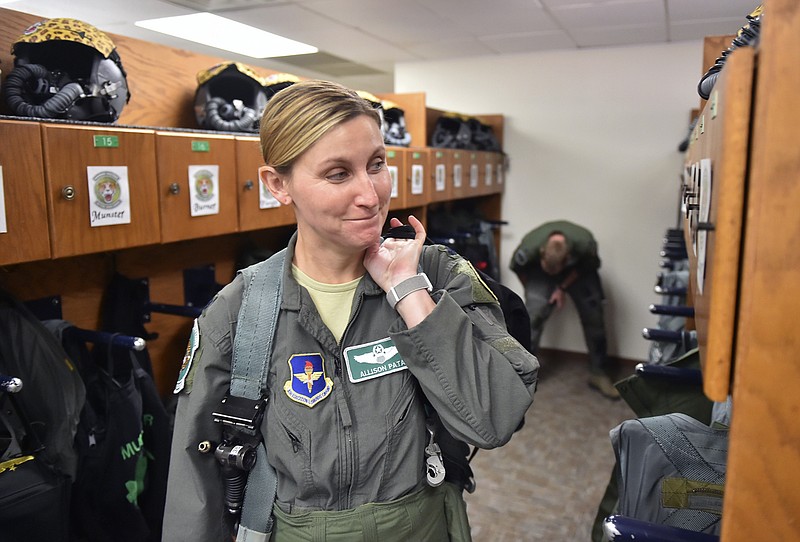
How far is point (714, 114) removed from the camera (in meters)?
0.69

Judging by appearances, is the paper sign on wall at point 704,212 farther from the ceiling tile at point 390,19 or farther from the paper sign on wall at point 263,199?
the ceiling tile at point 390,19

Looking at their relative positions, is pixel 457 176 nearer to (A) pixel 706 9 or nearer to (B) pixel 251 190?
(A) pixel 706 9

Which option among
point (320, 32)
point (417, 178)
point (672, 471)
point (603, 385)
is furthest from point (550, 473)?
point (320, 32)

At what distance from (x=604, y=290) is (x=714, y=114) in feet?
16.4

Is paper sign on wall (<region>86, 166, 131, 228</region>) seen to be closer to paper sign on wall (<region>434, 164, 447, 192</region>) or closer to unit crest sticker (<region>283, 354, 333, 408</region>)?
unit crest sticker (<region>283, 354, 333, 408</region>)

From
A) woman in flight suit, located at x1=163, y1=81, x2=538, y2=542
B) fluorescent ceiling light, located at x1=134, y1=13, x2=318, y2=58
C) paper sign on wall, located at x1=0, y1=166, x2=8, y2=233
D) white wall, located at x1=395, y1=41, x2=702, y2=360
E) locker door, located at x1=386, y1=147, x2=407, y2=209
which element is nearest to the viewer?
woman in flight suit, located at x1=163, y1=81, x2=538, y2=542

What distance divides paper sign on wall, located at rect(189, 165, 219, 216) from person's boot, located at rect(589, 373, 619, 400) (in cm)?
354

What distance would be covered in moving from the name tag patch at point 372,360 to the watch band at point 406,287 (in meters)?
0.09

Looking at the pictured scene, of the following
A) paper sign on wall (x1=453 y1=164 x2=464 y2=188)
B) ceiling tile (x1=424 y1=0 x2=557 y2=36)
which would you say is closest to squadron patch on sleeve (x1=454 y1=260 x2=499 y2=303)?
paper sign on wall (x1=453 y1=164 x2=464 y2=188)

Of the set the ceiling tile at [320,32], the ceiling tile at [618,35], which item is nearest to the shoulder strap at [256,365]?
the ceiling tile at [320,32]

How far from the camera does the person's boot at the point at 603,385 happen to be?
460cm

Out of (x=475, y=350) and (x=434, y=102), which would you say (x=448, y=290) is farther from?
(x=434, y=102)

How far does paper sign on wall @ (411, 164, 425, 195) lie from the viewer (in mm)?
3414

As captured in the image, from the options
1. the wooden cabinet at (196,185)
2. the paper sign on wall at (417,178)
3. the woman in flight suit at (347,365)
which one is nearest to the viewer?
the woman in flight suit at (347,365)
